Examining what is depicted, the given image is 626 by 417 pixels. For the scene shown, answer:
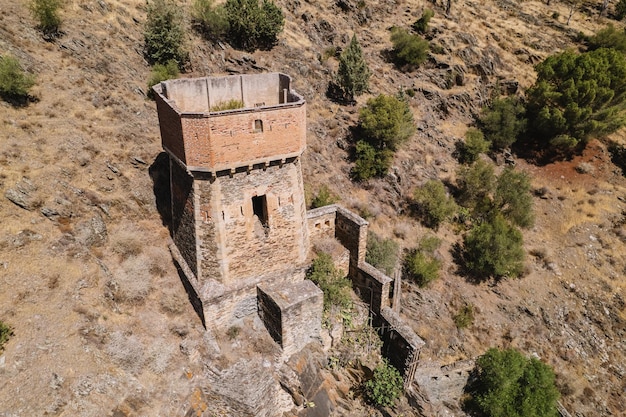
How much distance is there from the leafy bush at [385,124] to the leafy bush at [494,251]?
7482mm

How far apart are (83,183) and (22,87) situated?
5.20 meters

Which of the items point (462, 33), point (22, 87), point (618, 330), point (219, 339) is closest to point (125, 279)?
point (219, 339)

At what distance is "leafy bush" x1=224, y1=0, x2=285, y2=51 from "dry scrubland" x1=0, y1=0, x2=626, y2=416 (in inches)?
43.8

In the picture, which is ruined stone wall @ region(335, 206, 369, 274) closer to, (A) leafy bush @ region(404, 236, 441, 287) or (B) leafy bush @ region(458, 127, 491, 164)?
(A) leafy bush @ region(404, 236, 441, 287)

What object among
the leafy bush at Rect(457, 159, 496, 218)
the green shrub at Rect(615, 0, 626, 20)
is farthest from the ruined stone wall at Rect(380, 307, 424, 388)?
the green shrub at Rect(615, 0, 626, 20)

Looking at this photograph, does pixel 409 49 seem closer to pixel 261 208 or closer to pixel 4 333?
pixel 261 208

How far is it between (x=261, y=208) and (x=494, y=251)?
13.9 metres

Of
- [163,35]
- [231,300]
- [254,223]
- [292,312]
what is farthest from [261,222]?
[163,35]

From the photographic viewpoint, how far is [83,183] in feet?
48.7

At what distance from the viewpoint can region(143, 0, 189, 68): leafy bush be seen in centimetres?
2139

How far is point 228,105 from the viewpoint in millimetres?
14141

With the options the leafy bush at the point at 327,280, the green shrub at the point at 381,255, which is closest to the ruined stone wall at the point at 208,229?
the leafy bush at the point at 327,280

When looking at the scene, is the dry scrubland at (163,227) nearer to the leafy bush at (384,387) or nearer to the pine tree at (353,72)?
the pine tree at (353,72)

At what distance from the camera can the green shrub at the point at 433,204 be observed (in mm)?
22156
